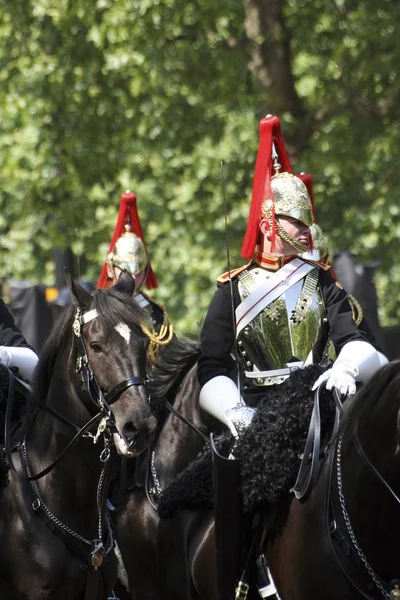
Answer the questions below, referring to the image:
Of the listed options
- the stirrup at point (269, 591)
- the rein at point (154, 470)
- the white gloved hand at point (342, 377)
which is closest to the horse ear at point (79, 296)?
the white gloved hand at point (342, 377)

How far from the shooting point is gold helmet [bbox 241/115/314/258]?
585 cm

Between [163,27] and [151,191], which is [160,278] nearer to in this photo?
[151,191]

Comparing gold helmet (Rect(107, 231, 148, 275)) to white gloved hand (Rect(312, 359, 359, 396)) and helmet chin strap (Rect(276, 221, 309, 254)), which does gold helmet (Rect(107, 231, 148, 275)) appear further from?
white gloved hand (Rect(312, 359, 359, 396))

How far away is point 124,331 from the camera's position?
543 centimetres

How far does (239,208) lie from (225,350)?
9338 mm

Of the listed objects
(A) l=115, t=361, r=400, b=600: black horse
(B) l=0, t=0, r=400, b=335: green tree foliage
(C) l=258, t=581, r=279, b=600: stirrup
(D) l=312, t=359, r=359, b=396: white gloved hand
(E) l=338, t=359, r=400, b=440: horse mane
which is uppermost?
(B) l=0, t=0, r=400, b=335: green tree foliage

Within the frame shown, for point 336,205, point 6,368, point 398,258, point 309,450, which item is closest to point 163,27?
point 336,205

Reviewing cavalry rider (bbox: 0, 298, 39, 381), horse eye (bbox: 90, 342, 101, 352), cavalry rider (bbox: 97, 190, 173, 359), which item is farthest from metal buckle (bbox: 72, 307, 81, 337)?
→ cavalry rider (bbox: 97, 190, 173, 359)

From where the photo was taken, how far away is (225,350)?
5969 mm

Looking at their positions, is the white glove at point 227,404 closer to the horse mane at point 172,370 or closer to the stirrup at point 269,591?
the stirrup at point 269,591

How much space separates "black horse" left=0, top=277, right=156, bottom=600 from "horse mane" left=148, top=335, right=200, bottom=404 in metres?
1.52

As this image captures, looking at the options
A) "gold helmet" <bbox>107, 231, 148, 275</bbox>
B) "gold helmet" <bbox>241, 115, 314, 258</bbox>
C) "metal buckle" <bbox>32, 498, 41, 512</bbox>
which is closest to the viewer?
"metal buckle" <bbox>32, 498, 41, 512</bbox>

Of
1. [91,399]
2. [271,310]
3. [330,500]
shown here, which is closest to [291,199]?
[271,310]

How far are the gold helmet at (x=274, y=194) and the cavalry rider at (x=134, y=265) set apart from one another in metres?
2.16
